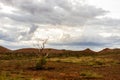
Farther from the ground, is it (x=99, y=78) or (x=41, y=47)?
(x=41, y=47)

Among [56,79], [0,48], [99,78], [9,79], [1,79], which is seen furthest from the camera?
[0,48]

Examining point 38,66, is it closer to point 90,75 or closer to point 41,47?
point 41,47

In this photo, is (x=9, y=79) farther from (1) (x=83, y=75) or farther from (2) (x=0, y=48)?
(2) (x=0, y=48)

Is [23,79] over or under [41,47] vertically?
under

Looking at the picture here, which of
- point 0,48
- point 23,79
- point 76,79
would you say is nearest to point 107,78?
point 76,79

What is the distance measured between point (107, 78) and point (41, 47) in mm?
12636

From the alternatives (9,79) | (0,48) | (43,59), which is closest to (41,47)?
(43,59)

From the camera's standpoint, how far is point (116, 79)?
32.0m

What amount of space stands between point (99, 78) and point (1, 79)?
1104 cm

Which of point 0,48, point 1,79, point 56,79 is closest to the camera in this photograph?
point 1,79

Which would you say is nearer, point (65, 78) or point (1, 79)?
point (1, 79)

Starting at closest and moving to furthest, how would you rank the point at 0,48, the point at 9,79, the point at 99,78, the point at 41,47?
1. the point at 9,79
2. the point at 99,78
3. the point at 41,47
4. the point at 0,48

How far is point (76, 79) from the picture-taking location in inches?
1206

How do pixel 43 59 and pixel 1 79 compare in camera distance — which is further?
pixel 43 59
